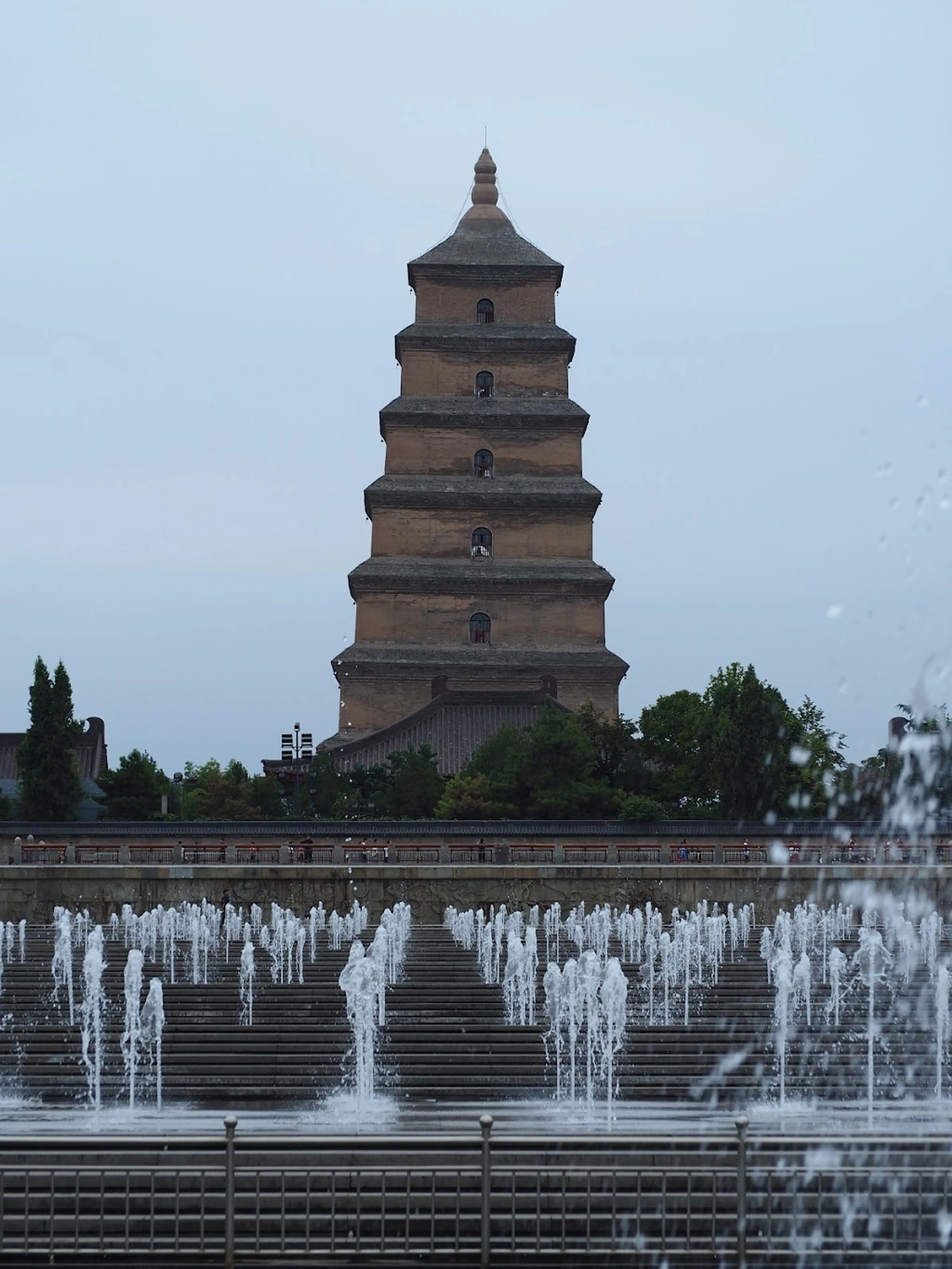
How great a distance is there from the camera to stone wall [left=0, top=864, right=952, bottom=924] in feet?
136

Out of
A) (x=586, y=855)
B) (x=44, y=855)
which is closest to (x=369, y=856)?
(x=586, y=855)

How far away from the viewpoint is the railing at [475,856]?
43.8 meters

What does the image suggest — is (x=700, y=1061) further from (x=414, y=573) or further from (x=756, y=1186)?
(x=414, y=573)

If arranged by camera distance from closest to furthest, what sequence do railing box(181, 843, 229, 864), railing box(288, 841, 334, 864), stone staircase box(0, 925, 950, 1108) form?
stone staircase box(0, 925, 950, 1108) → railing box(181, 843, 229, 864) → railing box(288, 841, 334, 864)

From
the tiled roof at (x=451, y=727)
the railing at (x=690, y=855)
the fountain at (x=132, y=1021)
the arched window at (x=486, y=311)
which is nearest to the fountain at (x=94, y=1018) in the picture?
the fountain at (x=132, y=1021)

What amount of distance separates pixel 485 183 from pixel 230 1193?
60.8 meters

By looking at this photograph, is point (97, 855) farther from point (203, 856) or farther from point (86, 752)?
point (86, 752)

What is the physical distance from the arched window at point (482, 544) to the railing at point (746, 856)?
22.4 m

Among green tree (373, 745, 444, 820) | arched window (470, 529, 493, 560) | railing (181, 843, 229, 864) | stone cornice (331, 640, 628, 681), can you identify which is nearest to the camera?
railing (181, 843, 229, 864)

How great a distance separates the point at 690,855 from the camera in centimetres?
4412

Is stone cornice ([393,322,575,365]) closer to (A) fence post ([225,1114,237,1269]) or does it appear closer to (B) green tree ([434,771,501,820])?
(B) green tree ([434,771,501,820])

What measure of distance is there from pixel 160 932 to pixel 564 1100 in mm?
19570

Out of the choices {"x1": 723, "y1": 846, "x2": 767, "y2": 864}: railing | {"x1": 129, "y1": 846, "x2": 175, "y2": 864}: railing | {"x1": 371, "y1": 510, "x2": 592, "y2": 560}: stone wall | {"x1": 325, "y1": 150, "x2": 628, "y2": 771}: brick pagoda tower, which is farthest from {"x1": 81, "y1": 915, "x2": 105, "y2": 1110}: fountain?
{"x1": 371, "y1": 510, "x2": 592, "y2": 560}: stone wall

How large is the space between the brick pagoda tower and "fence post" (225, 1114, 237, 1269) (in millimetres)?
47024
